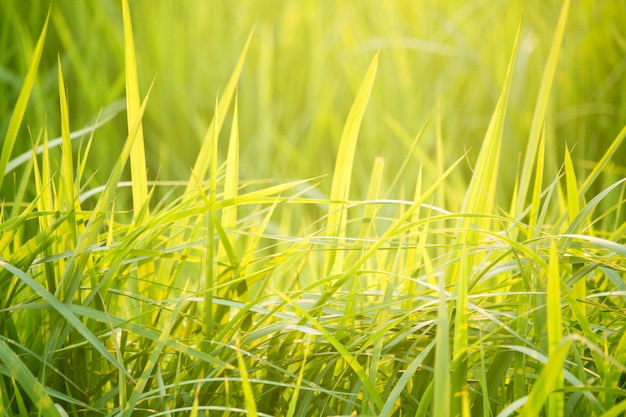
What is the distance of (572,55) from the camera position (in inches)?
61.6

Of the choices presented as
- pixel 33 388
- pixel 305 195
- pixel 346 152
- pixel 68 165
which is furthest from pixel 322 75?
pixel 33 388

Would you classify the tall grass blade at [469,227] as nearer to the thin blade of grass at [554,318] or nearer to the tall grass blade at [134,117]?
the thin blade of grass at [554,318]

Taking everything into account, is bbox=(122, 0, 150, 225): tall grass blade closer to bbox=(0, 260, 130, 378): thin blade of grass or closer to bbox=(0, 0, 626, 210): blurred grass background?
bbox=(0, 260, 130, 378): thin blade of grass

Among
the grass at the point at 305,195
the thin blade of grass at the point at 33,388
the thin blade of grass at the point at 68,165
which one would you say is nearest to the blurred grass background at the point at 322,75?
the grass at the point at 305,195

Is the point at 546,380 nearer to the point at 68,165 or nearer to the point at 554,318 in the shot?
the point at 554,318

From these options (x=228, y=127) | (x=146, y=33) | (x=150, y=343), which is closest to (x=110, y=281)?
(x=150, y=343)

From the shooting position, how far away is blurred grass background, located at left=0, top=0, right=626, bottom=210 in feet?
4.58

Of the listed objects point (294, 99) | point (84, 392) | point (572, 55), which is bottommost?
point (84, 392)

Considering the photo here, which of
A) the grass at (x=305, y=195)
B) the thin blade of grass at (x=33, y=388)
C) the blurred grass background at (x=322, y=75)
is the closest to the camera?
the thin blade of grass at (x=33, y=388)

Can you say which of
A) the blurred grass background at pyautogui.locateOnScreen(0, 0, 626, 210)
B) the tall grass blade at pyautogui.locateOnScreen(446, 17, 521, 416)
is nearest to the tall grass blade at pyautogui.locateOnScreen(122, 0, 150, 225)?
the tall grass blade at pyautogui.locateOnScreen(446, 17, 521, 416)

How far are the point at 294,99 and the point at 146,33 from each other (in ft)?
1.12

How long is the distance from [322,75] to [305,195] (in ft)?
1.00

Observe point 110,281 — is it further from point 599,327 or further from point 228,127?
point 228,127

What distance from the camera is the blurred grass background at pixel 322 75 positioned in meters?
1.40
